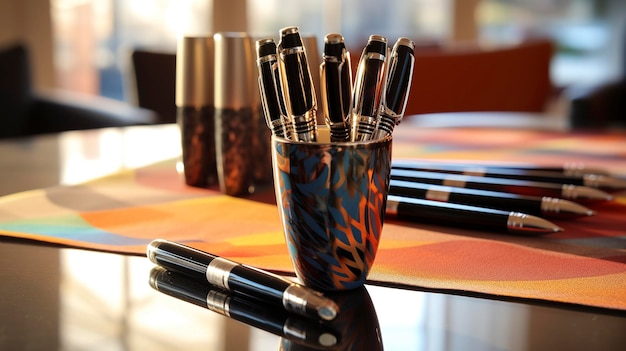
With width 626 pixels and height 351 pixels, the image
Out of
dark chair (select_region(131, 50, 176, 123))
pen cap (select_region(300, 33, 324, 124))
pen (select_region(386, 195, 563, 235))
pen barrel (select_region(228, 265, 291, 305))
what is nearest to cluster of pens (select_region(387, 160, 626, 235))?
pen (select_region(386, 195, 563, 235))

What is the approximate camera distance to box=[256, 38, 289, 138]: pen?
47 cm

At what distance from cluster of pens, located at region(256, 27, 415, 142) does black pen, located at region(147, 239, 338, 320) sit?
0.30 ft

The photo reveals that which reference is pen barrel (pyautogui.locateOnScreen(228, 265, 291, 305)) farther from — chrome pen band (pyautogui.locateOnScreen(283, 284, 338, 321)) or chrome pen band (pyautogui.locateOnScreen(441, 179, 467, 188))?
chrome pen band (pyautogui.locateOnScreen(441, 179, 467, 188))

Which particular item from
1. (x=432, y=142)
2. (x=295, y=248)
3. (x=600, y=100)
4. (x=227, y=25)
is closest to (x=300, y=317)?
(x=295, y=248)

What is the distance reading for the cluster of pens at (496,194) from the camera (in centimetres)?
64

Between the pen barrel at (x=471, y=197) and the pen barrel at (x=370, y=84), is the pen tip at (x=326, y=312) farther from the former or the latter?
the pen barrel at (x=471, y=197)

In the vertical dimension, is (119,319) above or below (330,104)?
below

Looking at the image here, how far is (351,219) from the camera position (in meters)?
0.47

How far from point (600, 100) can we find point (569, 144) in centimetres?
228

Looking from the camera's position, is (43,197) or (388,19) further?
→ (388,19)

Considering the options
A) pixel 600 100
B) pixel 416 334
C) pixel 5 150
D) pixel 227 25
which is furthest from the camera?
pixel 227 25

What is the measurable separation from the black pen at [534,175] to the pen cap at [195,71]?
0.75ft

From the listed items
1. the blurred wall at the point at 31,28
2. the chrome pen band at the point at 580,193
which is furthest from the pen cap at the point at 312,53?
the blurred wall at the point at 31,28

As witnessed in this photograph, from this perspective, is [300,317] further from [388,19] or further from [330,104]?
[388,19]
